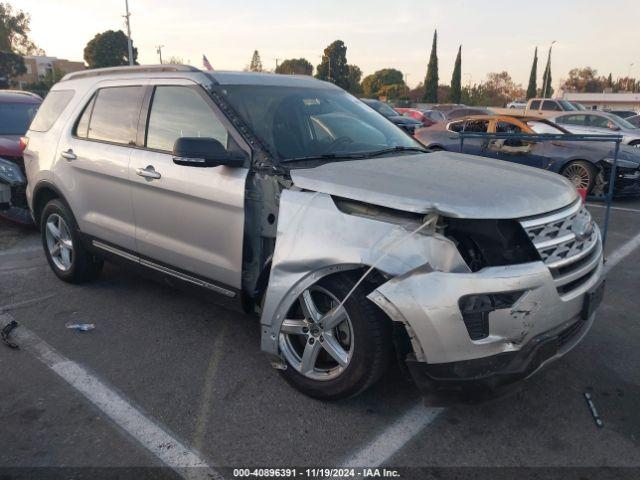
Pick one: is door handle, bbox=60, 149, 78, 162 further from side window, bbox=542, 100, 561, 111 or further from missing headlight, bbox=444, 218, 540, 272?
side window, bbox=542, 100, 561, 111

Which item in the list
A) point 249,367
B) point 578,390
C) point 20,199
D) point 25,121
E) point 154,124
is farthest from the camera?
point 25,121

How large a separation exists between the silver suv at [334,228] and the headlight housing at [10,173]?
2624 mm

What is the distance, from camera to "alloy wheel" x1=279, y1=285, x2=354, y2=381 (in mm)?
2811

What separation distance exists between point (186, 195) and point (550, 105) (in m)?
20.5

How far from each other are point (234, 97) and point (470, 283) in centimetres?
202

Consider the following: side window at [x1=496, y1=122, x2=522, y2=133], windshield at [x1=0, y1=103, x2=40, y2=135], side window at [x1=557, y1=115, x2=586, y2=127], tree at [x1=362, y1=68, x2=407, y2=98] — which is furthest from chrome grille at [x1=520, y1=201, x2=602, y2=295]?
tree at [x1=362, y1=68, x2=407, y2=98]

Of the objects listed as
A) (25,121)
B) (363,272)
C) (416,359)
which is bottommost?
(416,359)

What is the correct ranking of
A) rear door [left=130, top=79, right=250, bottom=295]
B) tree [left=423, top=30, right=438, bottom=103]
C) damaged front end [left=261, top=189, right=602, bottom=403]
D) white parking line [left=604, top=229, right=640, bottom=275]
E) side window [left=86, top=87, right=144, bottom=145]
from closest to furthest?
damaged front end [left=261, top=189, right=602, bottom=403] < rear door [left=130, top=79, right=250, bottom=295] < side window [left=86, top=87, right=144, bottom=145] < white parking line [left=604, top=229, right=640, bottom=275] < tree [left=423, top=30, right=438, bottom=103]

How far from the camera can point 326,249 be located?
2693mm

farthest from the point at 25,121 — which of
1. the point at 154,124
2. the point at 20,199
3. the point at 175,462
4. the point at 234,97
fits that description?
the point at 175,462

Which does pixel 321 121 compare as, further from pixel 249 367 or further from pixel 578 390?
pixel 578 390

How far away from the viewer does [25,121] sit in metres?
7.93

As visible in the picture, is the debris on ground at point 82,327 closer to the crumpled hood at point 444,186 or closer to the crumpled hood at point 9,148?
the crumpled hood at point 444,186

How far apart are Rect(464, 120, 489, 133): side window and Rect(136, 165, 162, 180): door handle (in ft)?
28.5
